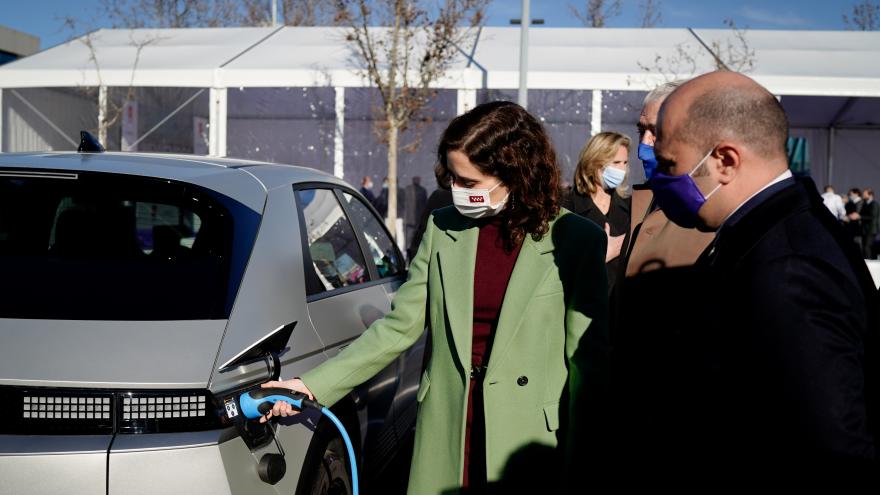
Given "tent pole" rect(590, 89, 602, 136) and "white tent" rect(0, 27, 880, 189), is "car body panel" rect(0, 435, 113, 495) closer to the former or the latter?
"white tent" rect(0, 27, 880, 189)

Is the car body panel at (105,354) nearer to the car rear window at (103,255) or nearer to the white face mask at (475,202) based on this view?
the car rear window at (103,255)

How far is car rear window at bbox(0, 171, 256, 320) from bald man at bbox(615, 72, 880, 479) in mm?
1479

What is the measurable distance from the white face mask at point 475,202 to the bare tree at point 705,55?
1647cm

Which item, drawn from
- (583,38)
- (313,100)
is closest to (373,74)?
(313,100)

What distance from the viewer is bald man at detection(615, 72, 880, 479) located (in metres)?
1.45

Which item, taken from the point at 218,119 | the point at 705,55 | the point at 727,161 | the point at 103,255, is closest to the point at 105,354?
the point at 103,255

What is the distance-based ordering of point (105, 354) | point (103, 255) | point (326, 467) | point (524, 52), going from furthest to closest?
point (524, 52)
point (326, 467)
point (103, 255)
point (105, 354)

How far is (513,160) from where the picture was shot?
2.68m

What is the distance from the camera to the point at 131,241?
10.4 ft

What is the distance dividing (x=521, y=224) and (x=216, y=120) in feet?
55.8

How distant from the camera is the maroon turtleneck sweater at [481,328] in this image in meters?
2.60

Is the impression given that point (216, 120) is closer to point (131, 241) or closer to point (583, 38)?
point (583, 38)

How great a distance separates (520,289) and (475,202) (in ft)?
1.05

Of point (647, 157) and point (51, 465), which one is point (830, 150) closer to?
point (647, 157)
